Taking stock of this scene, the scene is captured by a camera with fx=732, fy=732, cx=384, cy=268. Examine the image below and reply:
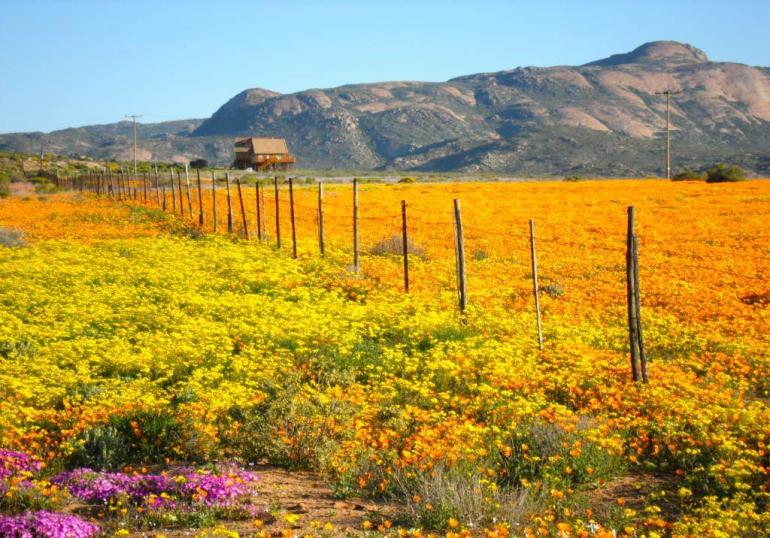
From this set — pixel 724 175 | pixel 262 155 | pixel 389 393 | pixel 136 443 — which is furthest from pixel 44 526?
pixel 262 155

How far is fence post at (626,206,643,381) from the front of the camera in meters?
11.3

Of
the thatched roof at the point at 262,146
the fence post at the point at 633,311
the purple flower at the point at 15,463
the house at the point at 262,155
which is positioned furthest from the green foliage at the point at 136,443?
the thatched roof at the point at 262,146

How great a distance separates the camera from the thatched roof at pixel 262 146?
427ft

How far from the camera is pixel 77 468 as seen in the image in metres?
8.02

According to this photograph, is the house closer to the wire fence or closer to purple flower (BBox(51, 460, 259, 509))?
the wire fence

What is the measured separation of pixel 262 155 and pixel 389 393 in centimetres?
12136

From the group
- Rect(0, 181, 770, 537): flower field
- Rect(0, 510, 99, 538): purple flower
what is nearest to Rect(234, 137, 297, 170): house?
Rect(0, 181, 770, 537): flower field

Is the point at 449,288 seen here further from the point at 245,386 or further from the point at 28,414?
the point at 28,414

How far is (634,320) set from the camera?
11.7 meters

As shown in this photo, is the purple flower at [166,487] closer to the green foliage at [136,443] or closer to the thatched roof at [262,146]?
the green foliage at [136,443]

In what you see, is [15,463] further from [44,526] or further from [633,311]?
[633,311]

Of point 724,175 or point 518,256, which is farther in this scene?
point 724,175

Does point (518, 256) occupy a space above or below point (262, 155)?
below

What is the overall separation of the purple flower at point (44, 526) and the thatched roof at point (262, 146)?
414 feet
